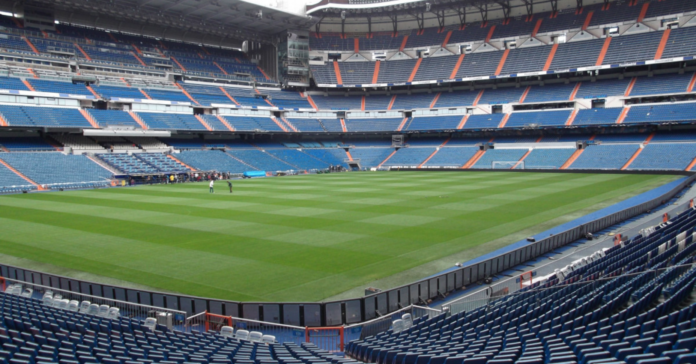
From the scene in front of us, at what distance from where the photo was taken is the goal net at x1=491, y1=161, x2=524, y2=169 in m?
63.5

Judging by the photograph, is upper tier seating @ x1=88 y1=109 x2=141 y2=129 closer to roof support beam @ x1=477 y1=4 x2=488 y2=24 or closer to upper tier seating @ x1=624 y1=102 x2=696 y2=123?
roof support beam @ x1=477 y1=4 x2=488 y2=24

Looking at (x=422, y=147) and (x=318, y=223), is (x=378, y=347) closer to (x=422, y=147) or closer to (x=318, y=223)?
(x=318, y=223)

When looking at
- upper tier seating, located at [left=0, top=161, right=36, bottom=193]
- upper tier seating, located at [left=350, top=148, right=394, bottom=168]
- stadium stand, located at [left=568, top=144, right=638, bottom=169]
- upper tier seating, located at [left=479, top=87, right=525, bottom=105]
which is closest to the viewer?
upper tier seating, located at [left=0, top=161, right=36, bottom=193]

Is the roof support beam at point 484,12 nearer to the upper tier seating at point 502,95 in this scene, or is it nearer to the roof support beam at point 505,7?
the roof support beam at point 505,7

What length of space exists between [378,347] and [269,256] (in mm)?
10547

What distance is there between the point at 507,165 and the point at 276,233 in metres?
48.5

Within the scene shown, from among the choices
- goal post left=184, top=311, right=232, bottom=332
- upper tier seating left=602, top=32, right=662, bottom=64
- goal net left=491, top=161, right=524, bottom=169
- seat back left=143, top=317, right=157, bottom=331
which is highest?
upper tier seating left=602, top=32, right=662, bottom=64

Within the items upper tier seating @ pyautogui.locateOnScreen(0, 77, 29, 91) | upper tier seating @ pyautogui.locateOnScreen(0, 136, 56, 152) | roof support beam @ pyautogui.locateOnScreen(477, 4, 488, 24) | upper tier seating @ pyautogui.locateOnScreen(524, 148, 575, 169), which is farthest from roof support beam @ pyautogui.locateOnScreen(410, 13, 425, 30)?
upper tier seating @ pyautogui.locateOnScreen(0, 136, 56, 152)

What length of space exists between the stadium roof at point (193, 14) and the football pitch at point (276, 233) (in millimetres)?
32946

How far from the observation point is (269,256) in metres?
19.0

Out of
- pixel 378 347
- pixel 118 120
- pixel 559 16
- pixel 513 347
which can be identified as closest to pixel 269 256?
pixel 378 347

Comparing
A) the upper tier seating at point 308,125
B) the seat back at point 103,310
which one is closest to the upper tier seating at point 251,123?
the upper tier seating at point 308,125

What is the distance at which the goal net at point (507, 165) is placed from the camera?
63544 millimetres

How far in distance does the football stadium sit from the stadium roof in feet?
1.76
